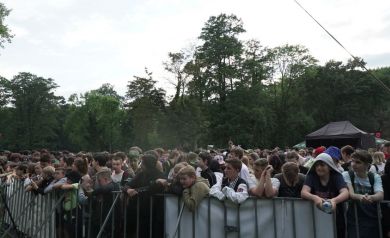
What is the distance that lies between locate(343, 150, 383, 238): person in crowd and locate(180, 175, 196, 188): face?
1912 mm

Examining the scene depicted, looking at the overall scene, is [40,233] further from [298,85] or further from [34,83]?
[34,83]

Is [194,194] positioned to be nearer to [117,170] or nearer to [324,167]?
[324,167]

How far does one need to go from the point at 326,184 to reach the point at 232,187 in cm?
124

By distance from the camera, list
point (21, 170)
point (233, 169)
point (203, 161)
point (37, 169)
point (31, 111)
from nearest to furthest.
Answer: point (233, 169), point (203, 161), point (37, 169), point (21, 170), point (31, 111)

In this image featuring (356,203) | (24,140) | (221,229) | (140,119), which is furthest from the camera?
(24,140)

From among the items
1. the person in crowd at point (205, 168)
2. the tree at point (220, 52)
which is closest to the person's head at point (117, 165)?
the person in crowd at point (205, 168)

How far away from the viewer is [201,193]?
17.2 feet

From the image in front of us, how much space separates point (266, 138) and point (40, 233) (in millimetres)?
43530

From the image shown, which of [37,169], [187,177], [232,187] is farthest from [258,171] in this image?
[37,169]

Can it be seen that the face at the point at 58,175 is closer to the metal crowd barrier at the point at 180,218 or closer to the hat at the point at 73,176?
the hat at the point at 73,176

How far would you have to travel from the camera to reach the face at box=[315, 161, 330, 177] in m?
4.67

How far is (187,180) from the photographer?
5.35m

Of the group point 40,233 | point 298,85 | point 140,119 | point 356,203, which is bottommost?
point 40,233

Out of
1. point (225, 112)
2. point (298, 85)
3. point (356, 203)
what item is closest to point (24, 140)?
point (225, 112)
